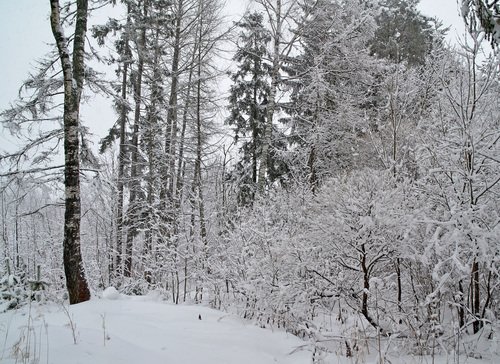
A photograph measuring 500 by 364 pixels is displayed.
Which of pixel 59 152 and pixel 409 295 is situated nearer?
pixel 409 295

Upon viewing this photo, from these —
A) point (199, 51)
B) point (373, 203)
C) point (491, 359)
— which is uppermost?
point (199, 51)

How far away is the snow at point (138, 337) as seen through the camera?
298 cm

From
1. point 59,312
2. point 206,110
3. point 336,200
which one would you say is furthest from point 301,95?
point 59,312

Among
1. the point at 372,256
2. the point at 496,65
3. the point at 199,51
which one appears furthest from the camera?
the point at 199,51

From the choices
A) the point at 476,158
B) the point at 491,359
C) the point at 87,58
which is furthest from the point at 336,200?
the point at 87,58

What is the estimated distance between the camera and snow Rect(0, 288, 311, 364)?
298 centimetres

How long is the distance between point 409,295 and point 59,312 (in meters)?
5.67

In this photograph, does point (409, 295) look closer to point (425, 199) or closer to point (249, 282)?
point (425, 199)

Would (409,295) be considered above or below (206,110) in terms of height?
below

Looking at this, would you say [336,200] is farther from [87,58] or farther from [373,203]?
[87,58]

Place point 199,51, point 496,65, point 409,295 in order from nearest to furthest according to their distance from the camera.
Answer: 1. point 496,65
2. point 409,295
3. point 199,51

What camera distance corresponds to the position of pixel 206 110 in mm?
14398

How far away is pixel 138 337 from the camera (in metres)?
3.78

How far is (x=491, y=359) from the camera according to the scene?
139 inches
